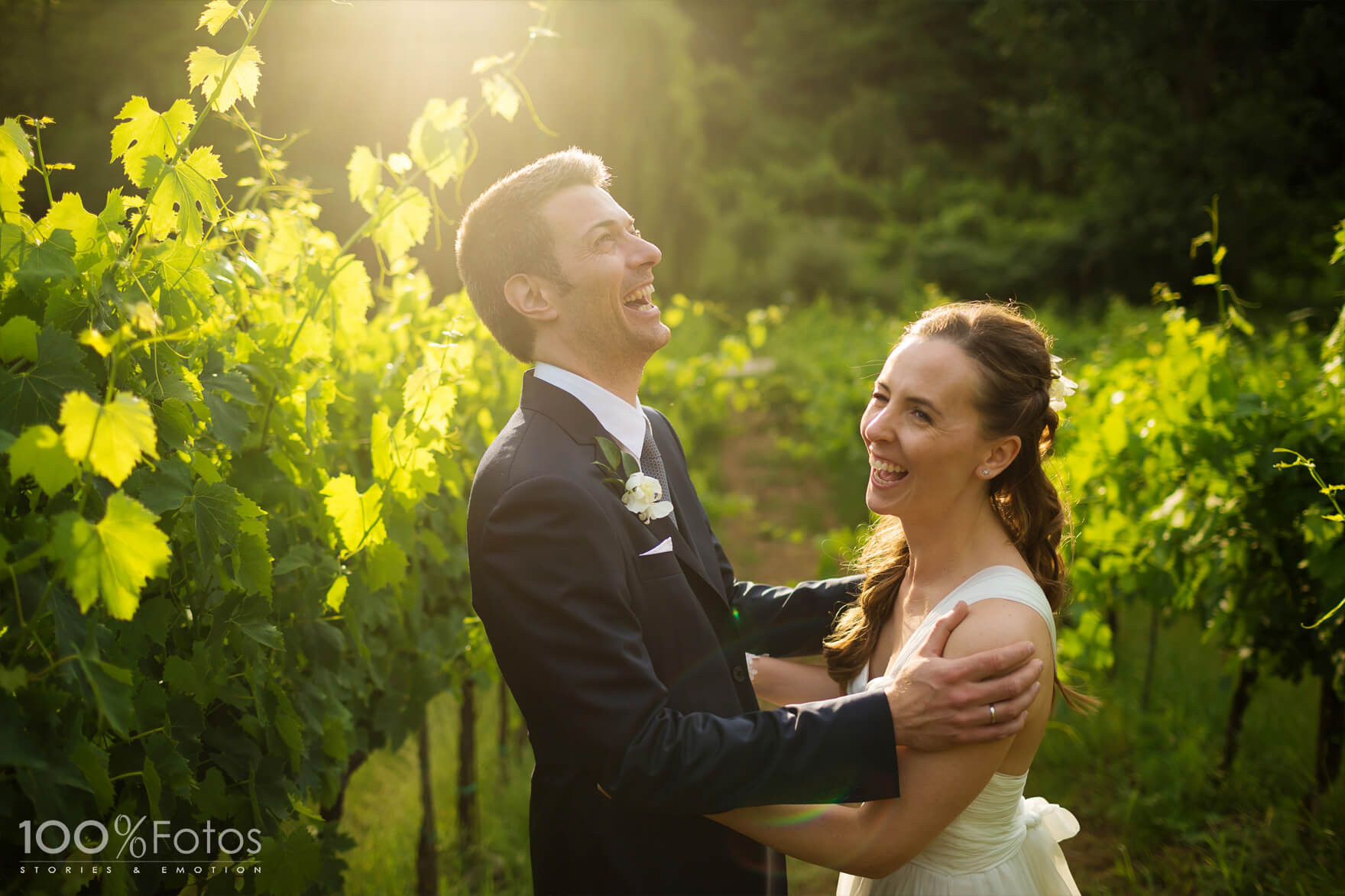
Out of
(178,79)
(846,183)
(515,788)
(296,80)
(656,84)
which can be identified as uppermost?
(846,183)

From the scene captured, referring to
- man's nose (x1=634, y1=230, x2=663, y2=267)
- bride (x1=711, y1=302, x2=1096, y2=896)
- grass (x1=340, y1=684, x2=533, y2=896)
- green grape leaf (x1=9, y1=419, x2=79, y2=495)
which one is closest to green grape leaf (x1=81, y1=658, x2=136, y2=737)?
green grape leaf (x1=9, y1=419, x2=79, y2=495)

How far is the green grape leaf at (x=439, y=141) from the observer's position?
2.32 metres

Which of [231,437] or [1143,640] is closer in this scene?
[231,437]

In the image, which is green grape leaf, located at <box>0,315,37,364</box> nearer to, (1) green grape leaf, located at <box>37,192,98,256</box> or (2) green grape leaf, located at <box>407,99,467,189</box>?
(1) green grape leaf, located at <box>37,192,98,256</box>

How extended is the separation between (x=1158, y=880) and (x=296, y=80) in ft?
41.5

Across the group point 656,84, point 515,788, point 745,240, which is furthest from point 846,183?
point 515,788

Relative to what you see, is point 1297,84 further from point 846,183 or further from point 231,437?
point 231,437

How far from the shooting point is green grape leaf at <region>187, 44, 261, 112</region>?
5.25 ft

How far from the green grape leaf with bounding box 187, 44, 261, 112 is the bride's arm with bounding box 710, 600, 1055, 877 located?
65.2 inches

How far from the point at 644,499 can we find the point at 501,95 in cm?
128

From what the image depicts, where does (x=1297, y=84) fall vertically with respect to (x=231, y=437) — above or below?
above

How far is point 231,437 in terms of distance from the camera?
5.72 feet

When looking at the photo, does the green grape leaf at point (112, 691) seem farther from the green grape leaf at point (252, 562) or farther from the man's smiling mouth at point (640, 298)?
the man's smiling mouth at point (640, 298)

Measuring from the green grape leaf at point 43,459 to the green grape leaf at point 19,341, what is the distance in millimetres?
309
